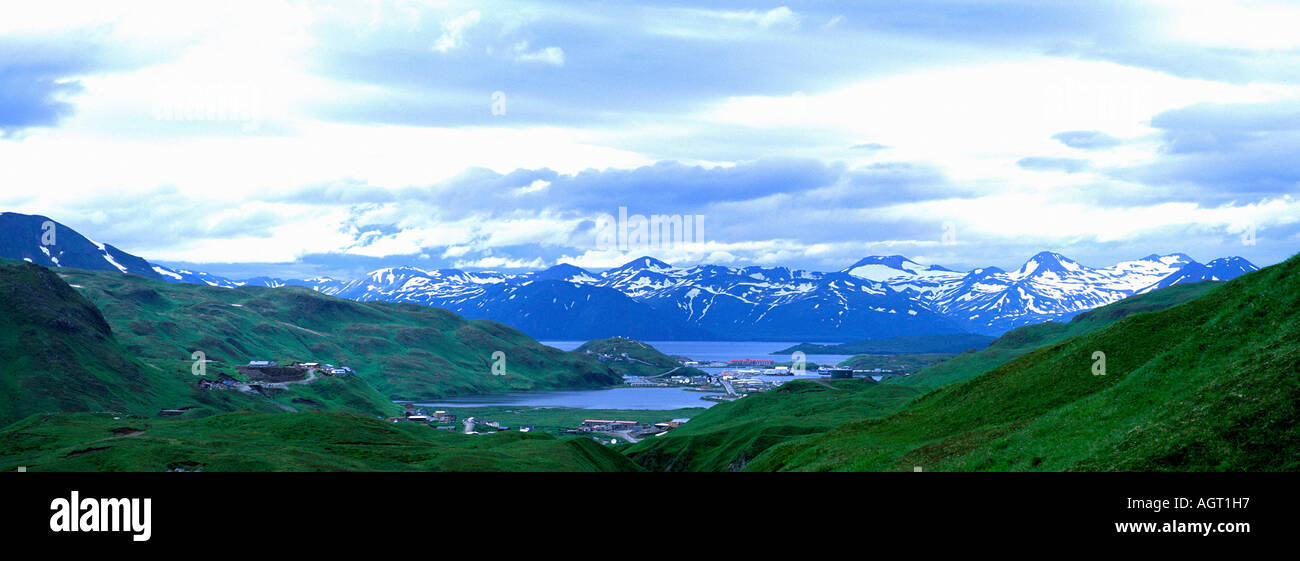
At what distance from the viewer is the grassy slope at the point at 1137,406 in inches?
1699

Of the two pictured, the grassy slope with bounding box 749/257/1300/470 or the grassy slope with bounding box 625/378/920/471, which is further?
the grassy slope with bounding box 625/378/920/471

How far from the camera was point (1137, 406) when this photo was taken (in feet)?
179

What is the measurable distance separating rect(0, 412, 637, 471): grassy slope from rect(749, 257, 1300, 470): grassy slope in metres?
35.6

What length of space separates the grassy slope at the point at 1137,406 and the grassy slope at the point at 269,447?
117 feet

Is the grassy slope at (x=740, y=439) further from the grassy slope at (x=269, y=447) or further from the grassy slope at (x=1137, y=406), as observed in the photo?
the grassy slope at (x=1137, y=406)

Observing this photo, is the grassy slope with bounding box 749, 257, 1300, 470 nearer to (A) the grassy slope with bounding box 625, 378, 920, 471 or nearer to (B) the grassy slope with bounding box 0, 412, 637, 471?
(B) the grassy slope with bounding box 0, 412, 637, 471

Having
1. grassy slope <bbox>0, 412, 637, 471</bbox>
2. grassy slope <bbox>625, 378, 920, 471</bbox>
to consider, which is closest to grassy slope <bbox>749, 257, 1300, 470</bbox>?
grassy slope <bbox>0, 412, 637, 471</bbox>

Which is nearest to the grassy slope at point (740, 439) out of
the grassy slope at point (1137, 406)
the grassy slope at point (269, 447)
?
the grassy slope at point (269, 447)

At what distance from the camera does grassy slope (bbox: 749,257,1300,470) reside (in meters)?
43.2
